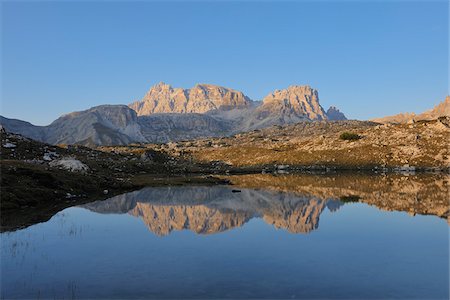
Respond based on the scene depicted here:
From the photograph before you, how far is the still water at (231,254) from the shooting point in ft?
69.6

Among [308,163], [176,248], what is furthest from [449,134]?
[176,248]

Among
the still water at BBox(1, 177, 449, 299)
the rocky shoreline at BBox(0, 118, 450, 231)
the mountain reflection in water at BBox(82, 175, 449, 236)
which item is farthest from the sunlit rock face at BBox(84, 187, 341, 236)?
the rocky shoreline at BBox(0, 118, 450, 231)

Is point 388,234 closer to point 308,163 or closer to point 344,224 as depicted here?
point 344,224

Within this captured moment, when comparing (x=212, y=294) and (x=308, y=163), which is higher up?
(x=308, y=163)

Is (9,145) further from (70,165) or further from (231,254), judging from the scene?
(231,254)

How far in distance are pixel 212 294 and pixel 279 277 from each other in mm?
4785

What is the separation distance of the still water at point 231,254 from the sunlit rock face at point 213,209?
0.26 meters

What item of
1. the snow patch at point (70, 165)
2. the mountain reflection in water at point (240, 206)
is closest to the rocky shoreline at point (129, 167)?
the snow patch at point (70, 165)

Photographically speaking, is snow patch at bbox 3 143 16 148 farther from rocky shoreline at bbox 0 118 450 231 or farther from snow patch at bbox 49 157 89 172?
snow patch at bbox 49 157 89 172

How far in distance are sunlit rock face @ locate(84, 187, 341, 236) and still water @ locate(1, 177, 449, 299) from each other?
26 cm

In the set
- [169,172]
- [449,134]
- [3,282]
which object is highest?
[449,134]

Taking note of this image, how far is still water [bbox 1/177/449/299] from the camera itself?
835 inches

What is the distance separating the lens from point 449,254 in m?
28.8

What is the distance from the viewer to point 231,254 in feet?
96.4
